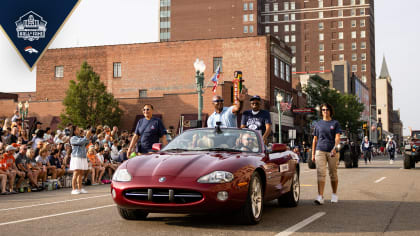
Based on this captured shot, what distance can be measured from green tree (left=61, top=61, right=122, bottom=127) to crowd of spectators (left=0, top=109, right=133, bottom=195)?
22.3 m

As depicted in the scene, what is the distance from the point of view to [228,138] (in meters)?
7.44

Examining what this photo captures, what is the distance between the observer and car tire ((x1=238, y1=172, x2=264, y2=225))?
6367 millimetres

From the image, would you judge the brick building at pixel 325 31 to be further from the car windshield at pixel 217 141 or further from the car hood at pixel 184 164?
the car hood at pixel 184 164

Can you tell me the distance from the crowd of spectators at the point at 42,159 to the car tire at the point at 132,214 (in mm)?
7862

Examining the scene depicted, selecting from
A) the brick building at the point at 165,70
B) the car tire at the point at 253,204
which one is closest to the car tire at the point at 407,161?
the car tire at the point at 253,204

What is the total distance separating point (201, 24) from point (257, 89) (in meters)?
51.9

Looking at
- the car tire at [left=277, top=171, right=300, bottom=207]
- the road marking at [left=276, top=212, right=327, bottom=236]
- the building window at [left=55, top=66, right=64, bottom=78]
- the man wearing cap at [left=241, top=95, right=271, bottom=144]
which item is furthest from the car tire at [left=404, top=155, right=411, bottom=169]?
the building window at [left=55, top=66, right=64, bottom=78]

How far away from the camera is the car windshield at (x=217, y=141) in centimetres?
725

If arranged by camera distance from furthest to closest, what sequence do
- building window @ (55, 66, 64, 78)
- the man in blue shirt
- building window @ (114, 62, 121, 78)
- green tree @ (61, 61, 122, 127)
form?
1. building window @ (55, 66, 64, 78)
2. building window @ (114, 62, 121, 78)
3. green tree @ (61, 61, 122, 127)
4. the man in blue shirt

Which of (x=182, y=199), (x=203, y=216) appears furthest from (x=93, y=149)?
(x=182, y=199)

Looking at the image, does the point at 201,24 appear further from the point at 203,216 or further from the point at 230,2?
the point at 203,216

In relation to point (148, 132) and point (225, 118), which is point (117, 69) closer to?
point (148, 132)

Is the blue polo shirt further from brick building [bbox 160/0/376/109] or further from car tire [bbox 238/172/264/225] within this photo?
brick building [bbox 160/0/376/109]

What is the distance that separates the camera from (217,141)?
24.2ft
